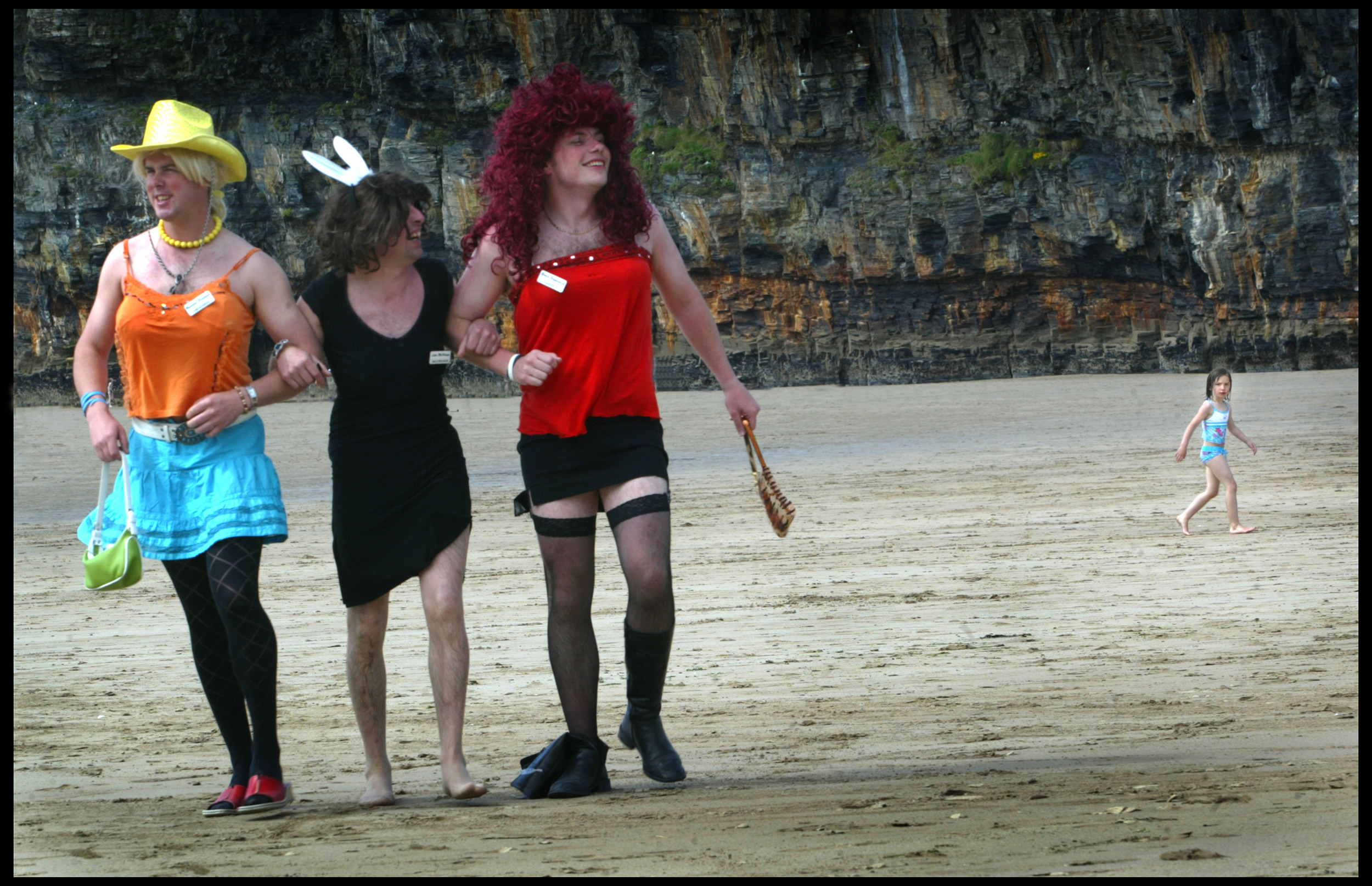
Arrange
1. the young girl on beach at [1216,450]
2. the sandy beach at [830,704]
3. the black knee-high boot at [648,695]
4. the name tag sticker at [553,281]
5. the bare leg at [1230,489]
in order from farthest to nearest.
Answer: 1. the young girl on beach at [1216,450]
2. the bare leg at [1230,489]
3. the black knee-high boot at [648,695]
4. the name tag sticker at [553,281]
5. the sandy beach at [830,704]

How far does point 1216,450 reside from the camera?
9.60 metres

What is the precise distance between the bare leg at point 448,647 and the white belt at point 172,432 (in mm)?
692

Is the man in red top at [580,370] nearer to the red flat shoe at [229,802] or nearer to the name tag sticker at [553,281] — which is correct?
the name tag sticker at [553,281]

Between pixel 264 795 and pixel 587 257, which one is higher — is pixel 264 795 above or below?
below

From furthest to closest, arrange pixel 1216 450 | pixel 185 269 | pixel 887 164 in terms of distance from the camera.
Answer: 1. pixel 887 164
2. pixel 1216 450
3. pixel 185 269

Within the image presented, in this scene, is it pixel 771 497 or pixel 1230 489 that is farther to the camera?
pixel 1230 489

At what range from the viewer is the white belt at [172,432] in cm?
355

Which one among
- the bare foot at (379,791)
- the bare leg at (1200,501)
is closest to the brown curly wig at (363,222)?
the bare foot at (379,791)

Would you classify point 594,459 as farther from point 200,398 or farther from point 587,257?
point 200,398

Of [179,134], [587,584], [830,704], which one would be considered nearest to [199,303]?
[179,134]

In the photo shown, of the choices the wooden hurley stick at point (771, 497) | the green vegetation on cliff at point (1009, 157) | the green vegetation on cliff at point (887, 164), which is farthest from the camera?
the green vegetation on cliff at point (887, 164)

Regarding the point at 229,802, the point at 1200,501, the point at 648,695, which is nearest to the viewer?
the point at 229,802

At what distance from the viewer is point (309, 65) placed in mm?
41844

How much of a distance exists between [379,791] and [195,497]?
0.93 meters
